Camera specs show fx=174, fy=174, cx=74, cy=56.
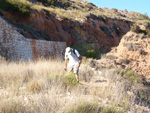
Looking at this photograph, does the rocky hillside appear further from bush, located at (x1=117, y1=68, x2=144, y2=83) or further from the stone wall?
bush, located at (x1=117, y1=68, x2=144, y2=83)

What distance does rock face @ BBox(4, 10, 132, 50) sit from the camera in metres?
20.4

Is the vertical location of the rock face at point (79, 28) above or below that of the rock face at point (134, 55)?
above

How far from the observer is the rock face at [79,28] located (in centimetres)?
2038


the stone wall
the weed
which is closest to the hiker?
the weed

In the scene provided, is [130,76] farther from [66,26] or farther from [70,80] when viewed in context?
[66,26]

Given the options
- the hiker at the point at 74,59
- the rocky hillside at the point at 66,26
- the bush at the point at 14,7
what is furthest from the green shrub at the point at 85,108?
the bush at the point at 14,7

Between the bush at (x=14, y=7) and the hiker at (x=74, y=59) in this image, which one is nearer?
the hiker at (x=74, y=59)

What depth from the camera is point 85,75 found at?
8.20 metres

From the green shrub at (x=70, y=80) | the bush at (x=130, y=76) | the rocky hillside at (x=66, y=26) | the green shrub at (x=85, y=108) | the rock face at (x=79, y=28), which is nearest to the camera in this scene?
the green shrub at (x=85, y=108)

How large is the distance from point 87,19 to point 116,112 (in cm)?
2448

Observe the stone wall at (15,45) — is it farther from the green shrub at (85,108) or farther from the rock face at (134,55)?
the green shrub at (85,108)

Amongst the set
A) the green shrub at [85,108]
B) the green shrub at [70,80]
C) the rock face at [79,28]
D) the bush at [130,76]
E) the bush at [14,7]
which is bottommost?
the bush at [130,76]

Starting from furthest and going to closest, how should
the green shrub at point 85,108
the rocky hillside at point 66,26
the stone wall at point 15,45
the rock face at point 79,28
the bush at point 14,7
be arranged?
the rock face at point 79,28 → the bush at point 14,7 → the rocky hillside at point 66,26 → the stone wall at point 15,45 → the green shrub at point 85,108

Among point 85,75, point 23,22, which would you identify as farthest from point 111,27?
point 85,75
